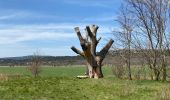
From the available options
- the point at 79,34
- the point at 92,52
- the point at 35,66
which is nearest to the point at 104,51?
the point at 92,52

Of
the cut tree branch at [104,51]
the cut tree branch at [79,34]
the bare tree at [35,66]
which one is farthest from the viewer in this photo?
the bare tree at [35,66]

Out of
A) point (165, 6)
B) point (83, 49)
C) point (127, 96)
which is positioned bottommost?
point (127, 96)

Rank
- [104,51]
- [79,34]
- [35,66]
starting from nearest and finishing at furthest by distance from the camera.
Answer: [79,34] < [104,51] < [35,66]

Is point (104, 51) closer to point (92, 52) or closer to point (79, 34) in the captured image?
point (92, 52)

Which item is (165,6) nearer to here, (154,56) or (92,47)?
(154,56)

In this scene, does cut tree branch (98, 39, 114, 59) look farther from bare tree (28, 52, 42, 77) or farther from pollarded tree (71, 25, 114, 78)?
bare tree (28, 52, 42, 77)

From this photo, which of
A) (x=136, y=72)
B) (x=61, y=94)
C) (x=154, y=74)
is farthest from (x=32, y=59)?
(x=61, y=94)

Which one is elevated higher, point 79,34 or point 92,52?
point 79,34

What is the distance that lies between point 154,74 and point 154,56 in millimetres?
2324

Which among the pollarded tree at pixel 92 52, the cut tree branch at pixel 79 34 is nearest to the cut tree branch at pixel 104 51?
the pollarded tree at pixel 92 52

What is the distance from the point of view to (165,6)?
31109 millimetres

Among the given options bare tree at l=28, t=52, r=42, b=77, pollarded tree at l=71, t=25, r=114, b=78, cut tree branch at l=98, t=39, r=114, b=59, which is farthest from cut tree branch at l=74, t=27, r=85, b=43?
bare tree at l=28, t=52, r=42, b=77

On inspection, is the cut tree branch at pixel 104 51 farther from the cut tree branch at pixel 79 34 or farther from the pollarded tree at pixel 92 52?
the cut tree branch at pixel 79 34

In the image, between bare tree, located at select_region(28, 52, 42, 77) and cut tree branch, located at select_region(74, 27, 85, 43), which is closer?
cut tree branch, located at select_region(74, 27, 85, 43)
